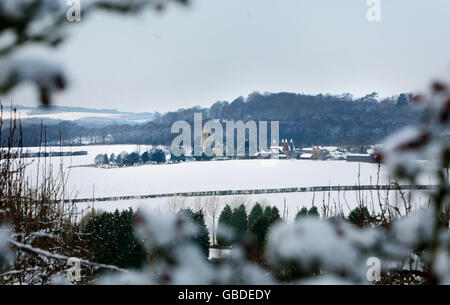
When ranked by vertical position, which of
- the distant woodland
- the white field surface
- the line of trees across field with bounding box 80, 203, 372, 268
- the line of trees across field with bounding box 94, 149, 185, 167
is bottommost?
the line of trees across field with bounding box 80, 203, 372, 268

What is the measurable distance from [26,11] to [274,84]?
78.2 inches

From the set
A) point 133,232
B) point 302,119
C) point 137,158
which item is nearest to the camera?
point 133,232

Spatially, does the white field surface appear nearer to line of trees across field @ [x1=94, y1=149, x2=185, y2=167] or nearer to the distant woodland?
line of trees across field @ [x1=94, y1=149, x2=185, y2=167]

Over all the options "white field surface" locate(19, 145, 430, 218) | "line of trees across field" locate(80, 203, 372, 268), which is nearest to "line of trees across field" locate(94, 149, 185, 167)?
"white field surface" locate(19, 145, 430, 218)

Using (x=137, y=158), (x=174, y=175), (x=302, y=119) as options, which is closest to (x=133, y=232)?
(x=174, y=175)

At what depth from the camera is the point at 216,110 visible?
2.86m

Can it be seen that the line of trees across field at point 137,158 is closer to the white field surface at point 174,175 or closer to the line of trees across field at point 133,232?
the white field surface at point 174,175

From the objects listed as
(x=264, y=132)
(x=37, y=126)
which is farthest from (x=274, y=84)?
(x=37, y=126)

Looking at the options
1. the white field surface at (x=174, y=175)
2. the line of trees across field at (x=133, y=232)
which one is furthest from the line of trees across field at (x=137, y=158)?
the line of trees across field at (x=133, y=232)

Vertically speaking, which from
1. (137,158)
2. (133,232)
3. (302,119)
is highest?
(302,119)

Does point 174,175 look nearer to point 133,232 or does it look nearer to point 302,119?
point 133,232

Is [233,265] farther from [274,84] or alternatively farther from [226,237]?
[274,84]

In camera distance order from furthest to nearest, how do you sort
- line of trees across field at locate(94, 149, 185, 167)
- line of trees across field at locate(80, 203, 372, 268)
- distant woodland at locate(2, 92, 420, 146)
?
line of trees across field at locate(94, 149, 185, 167) → distant woodland at locate(2, 92, 420, 146) → line of trees across field at locate(80, 203, 372, 268)

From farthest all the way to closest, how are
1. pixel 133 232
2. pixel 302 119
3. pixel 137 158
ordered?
pixel 137 158 → pixel 302 119 → pixel 133 232
